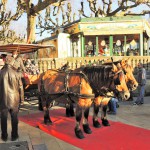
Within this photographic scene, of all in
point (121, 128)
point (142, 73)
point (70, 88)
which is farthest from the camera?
point (142, 73)

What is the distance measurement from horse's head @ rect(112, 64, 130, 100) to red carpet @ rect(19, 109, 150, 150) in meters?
0.99

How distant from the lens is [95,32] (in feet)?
65.2

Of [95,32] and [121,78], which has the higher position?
[95,32]

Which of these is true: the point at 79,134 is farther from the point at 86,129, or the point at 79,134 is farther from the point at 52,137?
the point at 52,137

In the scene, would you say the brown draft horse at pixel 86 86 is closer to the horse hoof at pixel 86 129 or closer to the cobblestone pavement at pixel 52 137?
the horse hoof at pixel 86 129

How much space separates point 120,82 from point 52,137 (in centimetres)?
202

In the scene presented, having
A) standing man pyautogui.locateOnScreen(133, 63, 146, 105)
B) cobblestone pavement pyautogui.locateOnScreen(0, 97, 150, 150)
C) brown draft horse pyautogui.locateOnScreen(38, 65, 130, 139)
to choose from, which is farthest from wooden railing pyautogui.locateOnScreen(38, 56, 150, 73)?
brown draft horse pyautogui.locateOnScreen(38, 65, 130, 139)

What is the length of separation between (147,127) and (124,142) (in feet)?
5.41

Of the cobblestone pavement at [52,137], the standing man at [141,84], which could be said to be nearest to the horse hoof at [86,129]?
the cobblestone pavement at [52,137]

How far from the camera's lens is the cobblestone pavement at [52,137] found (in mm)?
6473

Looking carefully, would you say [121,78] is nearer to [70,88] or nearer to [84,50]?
[70,88]

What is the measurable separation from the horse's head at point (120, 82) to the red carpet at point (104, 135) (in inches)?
38.8

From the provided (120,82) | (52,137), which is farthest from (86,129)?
(120,82)

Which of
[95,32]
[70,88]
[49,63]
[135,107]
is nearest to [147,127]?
[70,88]
